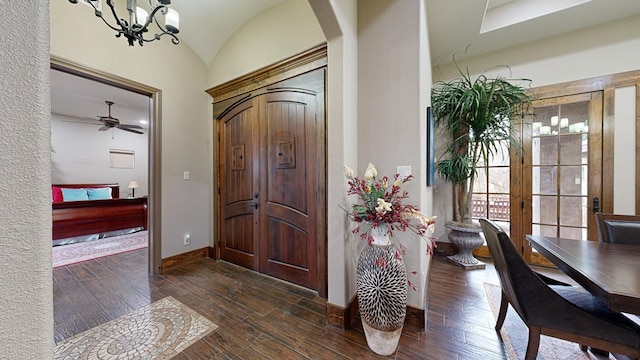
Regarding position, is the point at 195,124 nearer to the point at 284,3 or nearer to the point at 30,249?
the point at 284,3

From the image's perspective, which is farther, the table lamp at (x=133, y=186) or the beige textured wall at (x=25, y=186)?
the table lamp at (x=133, y=186)

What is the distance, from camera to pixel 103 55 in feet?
7.62

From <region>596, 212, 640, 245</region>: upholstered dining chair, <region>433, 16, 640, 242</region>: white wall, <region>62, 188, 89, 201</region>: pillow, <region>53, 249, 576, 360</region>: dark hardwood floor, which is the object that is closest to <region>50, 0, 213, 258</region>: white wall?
<region>53, 249, 576, 360</region>: dark hardwood floor

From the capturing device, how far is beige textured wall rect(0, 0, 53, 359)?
16.5 inches

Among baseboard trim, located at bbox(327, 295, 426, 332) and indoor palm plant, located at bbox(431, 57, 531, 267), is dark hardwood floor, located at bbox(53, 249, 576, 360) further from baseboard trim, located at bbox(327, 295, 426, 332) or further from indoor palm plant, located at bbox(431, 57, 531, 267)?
indoor palm plant, located at bbox(431, 57, 531, 267)

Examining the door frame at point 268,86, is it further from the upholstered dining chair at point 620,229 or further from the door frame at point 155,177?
the upholstered dining chair at point 620,229

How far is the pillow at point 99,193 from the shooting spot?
5.42m

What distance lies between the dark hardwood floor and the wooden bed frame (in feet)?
4.99

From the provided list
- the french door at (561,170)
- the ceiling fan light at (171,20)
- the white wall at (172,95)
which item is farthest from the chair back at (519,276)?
the white wall at (172,95)

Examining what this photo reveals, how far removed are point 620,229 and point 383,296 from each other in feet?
6.27

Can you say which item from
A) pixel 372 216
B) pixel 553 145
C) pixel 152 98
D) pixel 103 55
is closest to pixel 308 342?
pixel 372 216

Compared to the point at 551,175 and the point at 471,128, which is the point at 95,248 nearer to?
the point at 471,128

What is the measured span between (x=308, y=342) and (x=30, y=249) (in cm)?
163

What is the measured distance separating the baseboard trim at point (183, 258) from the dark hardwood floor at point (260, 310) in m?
0.09
